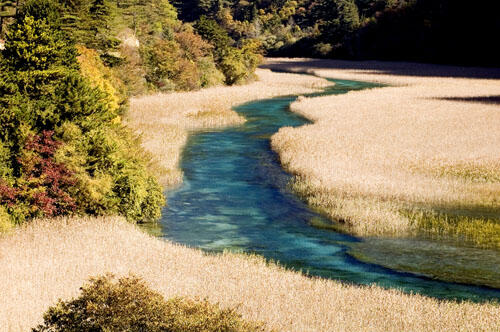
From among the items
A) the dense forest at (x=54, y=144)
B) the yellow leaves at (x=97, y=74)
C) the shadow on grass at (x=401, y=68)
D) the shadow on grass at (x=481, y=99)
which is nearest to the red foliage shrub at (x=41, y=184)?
the dense forest at (x=54, y=144)

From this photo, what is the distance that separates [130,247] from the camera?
20.5m

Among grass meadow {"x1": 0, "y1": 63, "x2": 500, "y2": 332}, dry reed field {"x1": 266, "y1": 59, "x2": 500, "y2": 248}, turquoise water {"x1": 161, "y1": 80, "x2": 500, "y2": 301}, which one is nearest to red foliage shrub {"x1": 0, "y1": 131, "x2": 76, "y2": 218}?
grass meadow {"x1": 0, "y1": 63, "x2": 500, "y2": 332}

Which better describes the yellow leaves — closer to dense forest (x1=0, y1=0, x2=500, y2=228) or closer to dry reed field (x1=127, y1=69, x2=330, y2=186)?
dense forest (x1=0, y1=0, x2=500, y2=228)

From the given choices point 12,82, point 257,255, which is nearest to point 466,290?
point 257,255

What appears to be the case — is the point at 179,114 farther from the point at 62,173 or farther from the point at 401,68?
the point at 401,68

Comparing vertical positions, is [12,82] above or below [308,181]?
above

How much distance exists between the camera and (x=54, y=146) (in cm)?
2361

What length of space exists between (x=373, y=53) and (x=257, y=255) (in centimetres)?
12903

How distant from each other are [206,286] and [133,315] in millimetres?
6680

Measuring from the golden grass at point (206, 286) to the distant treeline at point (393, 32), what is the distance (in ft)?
341

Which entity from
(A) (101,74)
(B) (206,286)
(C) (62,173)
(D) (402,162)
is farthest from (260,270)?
(A) (101,74)

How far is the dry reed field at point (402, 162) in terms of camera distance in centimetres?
2573

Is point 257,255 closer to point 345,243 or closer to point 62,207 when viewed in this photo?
point 345,243

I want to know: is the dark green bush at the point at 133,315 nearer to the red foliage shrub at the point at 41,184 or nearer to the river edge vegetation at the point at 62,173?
the river edge vegetation at the point at 62,173
